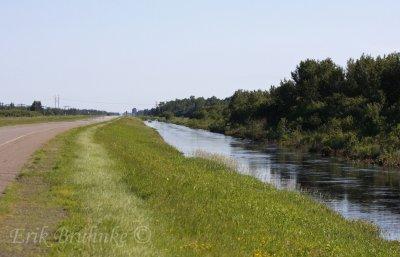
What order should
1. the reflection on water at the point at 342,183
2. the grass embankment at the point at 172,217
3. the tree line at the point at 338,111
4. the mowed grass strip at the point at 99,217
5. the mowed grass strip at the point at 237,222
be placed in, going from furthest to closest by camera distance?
the tree line at the point at 338,111 < the reflection on water at the point at 342,183 < the mowed grass strip at the point at 237,222 < the grass embankment at the point at 172,217 < the mowed grass strip at the point at 99,217

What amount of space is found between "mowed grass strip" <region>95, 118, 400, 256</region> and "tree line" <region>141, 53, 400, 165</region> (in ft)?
68.5

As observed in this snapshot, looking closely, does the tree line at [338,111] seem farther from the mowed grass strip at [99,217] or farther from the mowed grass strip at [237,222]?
the mowed grass strip at [99,217]

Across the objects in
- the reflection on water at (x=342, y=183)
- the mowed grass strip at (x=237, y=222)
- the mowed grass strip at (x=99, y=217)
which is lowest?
the reflection on water at (x=342, y=183)

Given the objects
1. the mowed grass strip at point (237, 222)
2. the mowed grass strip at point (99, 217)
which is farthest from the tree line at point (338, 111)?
the mowed grass strip at point (99, 217)

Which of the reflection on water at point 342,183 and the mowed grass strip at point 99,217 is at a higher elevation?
the mowed grass strip at point 99,217

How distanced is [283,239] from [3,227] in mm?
6213

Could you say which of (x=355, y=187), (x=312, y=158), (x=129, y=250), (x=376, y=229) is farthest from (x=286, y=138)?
(x=129, y=250)

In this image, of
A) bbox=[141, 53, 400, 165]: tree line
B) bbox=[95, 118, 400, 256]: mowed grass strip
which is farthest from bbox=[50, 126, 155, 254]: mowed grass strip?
bbox=[141, 53, 400, 165]: tree line

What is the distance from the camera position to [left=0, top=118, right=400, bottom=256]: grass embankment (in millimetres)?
10445

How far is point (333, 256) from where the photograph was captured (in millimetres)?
12023

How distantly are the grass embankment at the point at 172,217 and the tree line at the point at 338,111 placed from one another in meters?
22.1

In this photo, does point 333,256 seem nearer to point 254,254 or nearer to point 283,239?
point 283,239

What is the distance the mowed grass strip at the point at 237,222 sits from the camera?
11289mm

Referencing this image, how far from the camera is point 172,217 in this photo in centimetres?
1316
